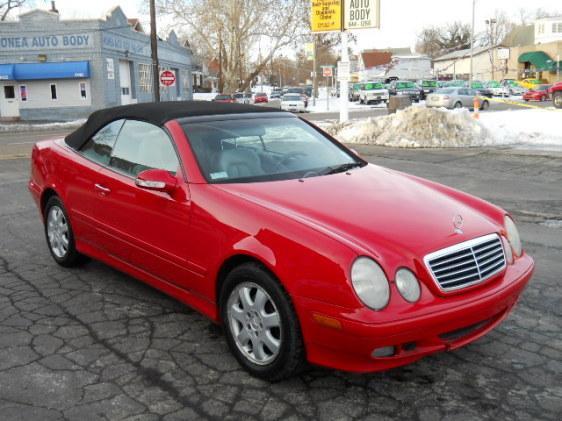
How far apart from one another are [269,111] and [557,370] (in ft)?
9.16

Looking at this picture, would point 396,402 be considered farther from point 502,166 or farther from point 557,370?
point 502,166

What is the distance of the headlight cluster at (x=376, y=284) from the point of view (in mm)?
2883

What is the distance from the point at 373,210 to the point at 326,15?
61.4 ft

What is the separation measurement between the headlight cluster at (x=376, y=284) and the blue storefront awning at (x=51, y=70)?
116ft

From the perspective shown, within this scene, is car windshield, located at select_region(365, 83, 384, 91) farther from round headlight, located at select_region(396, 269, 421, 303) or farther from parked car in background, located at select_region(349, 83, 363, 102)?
round headlight, located at select_region(396, 269, 421, 303)

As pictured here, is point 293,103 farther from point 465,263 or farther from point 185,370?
point 465,263

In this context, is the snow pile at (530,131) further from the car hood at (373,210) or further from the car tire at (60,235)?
the car tire at (60,235)

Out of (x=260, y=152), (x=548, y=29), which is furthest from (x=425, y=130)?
(x=548, y=29)

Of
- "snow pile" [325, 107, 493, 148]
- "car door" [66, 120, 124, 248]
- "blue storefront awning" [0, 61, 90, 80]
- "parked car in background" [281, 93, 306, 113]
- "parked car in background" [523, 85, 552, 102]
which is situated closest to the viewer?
"car door" [66, 120, 124, 248]

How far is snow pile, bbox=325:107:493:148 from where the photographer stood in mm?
15961

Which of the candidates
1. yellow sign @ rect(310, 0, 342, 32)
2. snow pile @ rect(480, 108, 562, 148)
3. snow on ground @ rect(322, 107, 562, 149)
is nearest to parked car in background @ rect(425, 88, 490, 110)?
snow pile @ rect(480, 108, 562, 148)

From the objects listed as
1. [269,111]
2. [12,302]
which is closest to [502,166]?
[269,111]

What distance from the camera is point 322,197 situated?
141 inches

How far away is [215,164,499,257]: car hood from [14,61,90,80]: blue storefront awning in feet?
113
